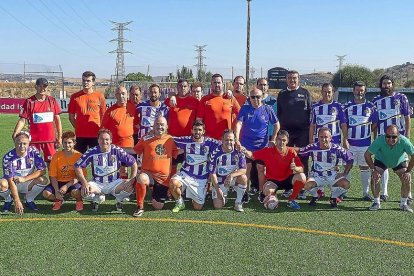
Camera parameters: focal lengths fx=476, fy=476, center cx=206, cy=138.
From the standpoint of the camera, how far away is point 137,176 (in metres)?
5.82

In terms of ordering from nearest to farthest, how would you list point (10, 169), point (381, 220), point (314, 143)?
point (381, 220), point (10, 169), point (314, 143)

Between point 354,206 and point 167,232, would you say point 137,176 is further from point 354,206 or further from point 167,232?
point 354,206

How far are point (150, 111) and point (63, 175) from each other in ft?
4.68

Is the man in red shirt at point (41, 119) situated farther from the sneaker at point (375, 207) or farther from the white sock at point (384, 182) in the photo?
the white sock at point (384, 182)

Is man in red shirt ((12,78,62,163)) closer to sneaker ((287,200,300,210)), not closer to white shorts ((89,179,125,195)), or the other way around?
white shorts ((89,179,125,195))

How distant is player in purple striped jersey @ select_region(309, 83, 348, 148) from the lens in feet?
21.4

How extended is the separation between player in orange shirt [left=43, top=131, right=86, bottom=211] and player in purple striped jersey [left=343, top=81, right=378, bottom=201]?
371 centimetres

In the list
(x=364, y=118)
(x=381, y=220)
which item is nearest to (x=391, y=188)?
(x=364, y=118)

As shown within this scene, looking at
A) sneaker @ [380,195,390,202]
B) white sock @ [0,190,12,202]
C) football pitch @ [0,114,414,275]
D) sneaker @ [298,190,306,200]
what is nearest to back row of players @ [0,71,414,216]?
white sock @ [0,190,12,202]

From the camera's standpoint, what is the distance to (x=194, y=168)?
6203mm

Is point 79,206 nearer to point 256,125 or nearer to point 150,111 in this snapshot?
point 150,111

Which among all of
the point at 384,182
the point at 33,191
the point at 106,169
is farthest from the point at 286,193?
the point at 33,191

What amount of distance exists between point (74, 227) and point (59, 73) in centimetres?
2417

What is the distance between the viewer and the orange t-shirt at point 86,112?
657 cm
